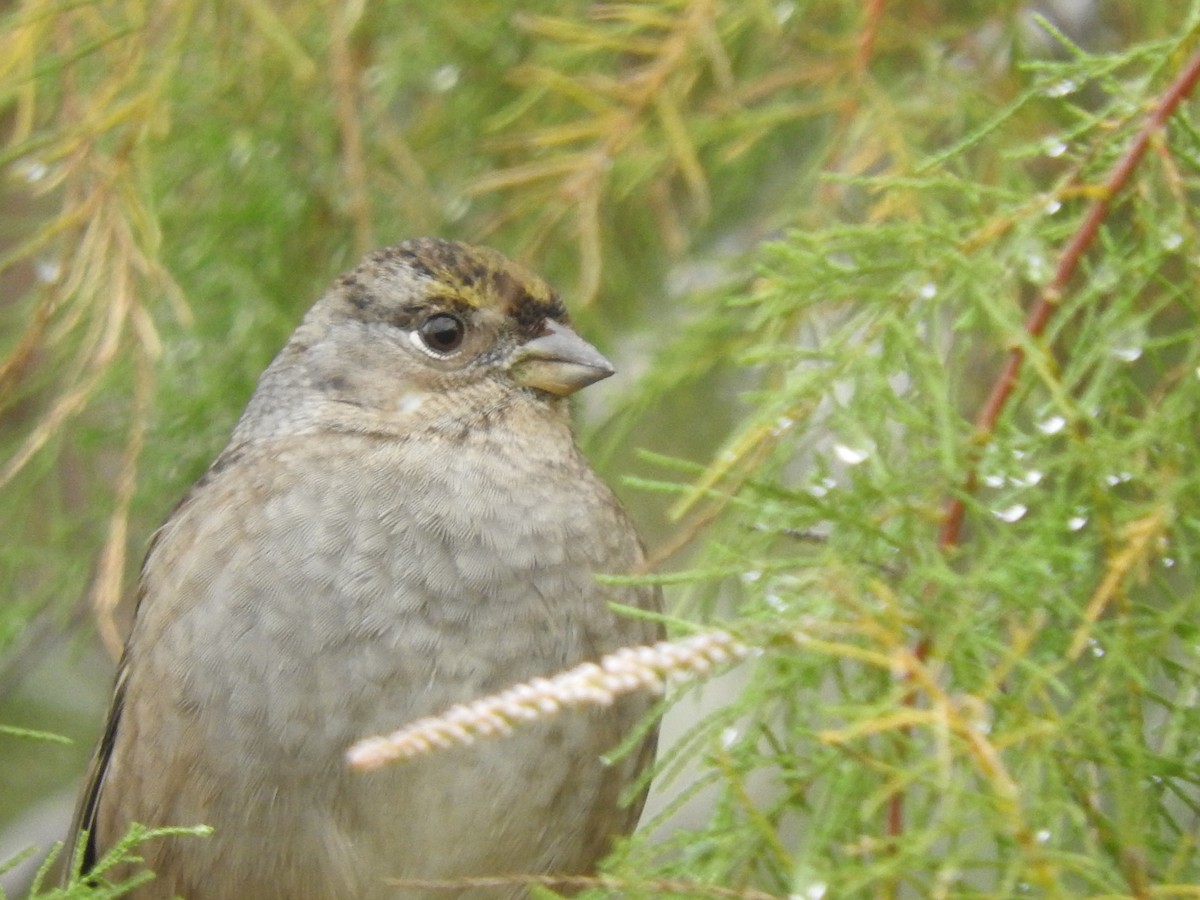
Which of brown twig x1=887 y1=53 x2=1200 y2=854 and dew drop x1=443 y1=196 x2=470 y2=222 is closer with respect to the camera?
brown twig x1=887 y1=53 x2=1200 y2=854

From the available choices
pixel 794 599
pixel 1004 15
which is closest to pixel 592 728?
pixel 794 599

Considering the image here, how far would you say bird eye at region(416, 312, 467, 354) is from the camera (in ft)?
10.0

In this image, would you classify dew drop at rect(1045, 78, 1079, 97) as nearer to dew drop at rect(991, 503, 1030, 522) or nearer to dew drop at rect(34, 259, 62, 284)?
dew drop at rect(991, 503, 1030, 522)

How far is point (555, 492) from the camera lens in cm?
285

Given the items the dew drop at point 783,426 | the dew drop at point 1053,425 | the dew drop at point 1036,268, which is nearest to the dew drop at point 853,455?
the dew drop at point 783,426

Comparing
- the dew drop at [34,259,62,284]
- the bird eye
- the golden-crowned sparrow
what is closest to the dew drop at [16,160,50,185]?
the dew drop at [34,259,62,284]

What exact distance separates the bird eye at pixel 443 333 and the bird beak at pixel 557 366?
119 millimetres

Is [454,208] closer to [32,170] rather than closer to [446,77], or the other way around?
[446,77]

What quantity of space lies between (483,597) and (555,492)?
0.89 feet

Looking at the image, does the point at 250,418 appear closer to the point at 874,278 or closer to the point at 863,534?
the point at 874,278

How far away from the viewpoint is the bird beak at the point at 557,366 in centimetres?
301

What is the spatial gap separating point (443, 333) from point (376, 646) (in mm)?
710

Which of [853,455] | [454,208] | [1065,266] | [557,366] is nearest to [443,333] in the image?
[557,366]

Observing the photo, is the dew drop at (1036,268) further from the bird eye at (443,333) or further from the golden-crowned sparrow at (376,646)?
the bird eye at (443,333)
